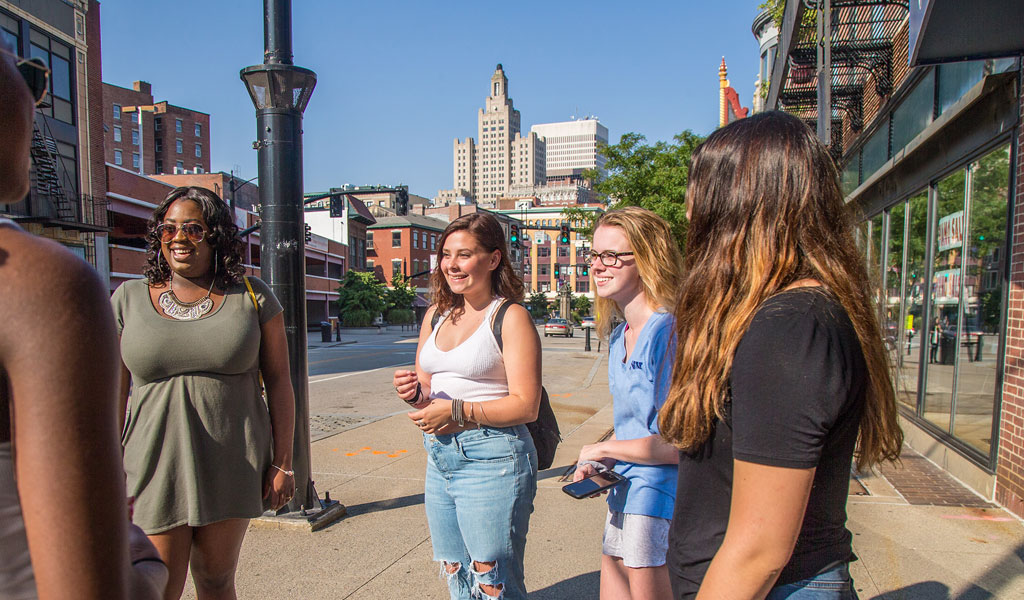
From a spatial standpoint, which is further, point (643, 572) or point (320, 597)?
point (320, 597)

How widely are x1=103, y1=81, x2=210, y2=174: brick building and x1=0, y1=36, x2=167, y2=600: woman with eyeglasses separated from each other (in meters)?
77.4

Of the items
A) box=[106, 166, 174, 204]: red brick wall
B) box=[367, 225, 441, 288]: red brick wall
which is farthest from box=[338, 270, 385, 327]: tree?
box=[106, 166, 174, 204]: red brick wall

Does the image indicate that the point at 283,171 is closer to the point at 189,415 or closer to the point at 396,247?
the point at 189,415

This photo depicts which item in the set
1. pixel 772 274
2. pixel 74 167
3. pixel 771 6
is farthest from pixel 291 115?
pixel 74 167

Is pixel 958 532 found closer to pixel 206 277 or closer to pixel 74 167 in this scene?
pixel 206 277

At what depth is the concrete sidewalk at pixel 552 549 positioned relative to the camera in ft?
12.4

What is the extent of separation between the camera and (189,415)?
242 cm

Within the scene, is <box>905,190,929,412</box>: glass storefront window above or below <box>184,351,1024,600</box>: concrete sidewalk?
above

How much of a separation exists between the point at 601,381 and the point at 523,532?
13071mm

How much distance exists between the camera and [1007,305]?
5.28 m

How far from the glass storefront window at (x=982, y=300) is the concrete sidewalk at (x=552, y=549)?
1.04 meters

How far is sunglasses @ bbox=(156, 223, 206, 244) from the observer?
2574mm

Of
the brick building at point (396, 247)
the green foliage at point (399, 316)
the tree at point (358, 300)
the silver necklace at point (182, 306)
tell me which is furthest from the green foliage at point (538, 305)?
the silver necklace at point (182, 306)

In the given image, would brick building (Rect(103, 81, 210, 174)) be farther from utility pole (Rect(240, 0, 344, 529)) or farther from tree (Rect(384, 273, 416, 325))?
utility pole (Rect(240, 0, 344, 529))
